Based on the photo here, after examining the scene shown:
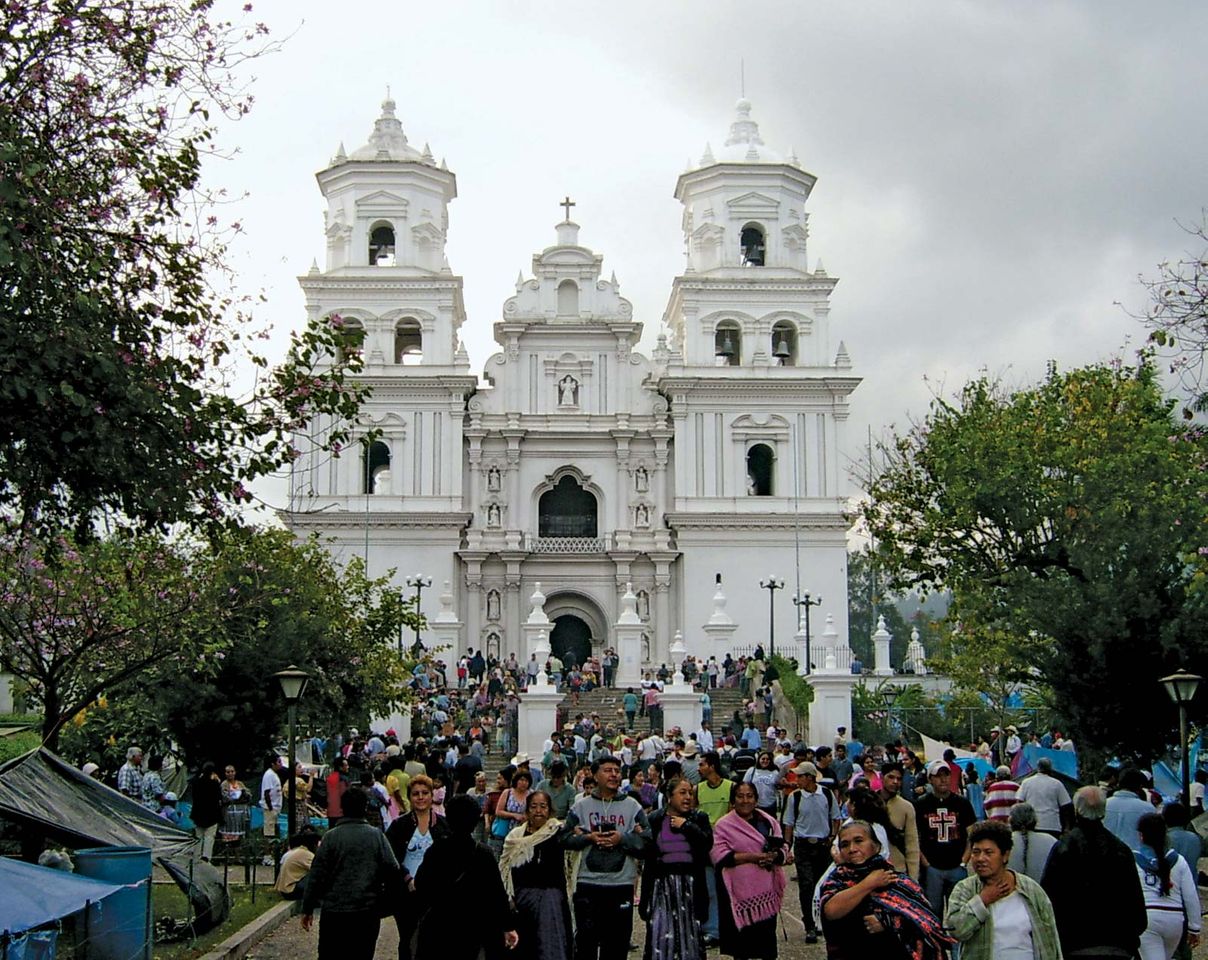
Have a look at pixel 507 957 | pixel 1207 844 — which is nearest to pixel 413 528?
pixel 1207 844

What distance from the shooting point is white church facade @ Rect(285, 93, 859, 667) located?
1673 inches

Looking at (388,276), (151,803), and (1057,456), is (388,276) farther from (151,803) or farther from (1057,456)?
(151,803)

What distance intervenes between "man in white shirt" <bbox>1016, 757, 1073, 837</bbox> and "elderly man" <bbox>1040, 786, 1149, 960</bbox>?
4050mm

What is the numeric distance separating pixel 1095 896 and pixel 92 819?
7258 mm

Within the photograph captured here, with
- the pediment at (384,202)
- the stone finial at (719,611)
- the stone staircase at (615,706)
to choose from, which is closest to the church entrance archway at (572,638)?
the stone finial at (719,611)

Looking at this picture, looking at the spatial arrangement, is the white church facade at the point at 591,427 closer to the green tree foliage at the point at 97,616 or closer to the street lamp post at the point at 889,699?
the street lamp post at the point at 889,699

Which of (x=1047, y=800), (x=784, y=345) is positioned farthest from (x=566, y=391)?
(x=1047, y=800)

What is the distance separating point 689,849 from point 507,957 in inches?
58.2

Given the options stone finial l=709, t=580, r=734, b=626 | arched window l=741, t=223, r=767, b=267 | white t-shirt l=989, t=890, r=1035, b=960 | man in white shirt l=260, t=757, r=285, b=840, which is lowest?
man in white shirt l=260, t=757, r=285, b=840

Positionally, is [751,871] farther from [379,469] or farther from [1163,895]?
[379,469]

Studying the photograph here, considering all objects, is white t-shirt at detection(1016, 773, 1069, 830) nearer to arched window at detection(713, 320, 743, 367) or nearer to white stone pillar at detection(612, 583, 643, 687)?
white stone pillar at detection(612, 583, 643, 687)

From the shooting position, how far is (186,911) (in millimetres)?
13000

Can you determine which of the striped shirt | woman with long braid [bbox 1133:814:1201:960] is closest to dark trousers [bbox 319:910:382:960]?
woman with long braid [bbox 1133:814:1201:960]

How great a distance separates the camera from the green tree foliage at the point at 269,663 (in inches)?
840
